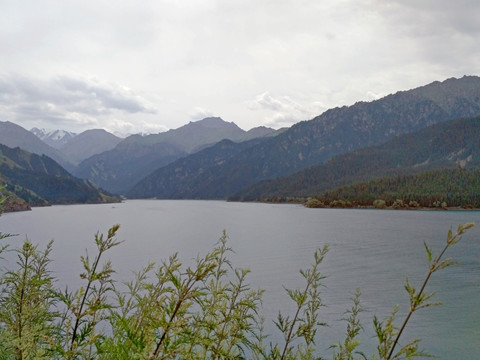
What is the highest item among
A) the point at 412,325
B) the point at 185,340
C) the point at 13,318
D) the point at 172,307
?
the point at 172,307

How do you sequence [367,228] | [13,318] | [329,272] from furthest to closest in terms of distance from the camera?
[367,228]
[329,272]
[13,318]

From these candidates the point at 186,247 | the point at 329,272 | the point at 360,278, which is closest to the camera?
the point at 360,278

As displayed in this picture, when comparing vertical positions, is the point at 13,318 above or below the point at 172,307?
below

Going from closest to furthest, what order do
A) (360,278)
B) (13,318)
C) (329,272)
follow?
1. (13,318)
2. (360,278)
3. (329,272)

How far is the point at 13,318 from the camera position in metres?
8.34

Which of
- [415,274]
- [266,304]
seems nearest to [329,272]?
[415,274]

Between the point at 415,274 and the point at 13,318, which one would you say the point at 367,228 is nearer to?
the point at 415,274

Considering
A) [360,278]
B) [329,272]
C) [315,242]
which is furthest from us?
[315,242]

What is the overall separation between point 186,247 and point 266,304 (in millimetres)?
46835

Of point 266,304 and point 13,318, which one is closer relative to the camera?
point 13,318

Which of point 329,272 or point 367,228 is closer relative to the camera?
point 329,272

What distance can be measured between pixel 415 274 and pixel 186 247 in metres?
48.7

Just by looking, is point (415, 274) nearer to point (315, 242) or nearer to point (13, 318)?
point (315, 242)

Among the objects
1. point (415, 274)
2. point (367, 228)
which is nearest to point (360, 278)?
point (415, 274)
